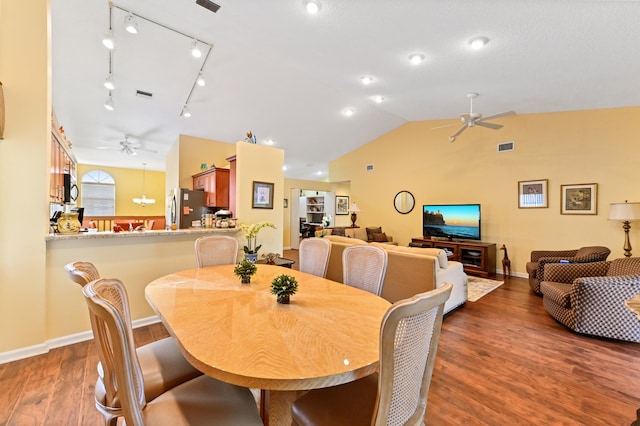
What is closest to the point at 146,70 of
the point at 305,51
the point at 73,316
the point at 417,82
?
the point at 305,51

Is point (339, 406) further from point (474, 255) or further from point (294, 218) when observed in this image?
point (294, 218)

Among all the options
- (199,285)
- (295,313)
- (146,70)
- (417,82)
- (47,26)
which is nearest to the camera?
(295,313)

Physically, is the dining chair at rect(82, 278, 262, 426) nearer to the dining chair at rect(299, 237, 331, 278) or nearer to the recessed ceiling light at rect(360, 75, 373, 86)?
the dining chair at rect(299, 237, 331, 278)

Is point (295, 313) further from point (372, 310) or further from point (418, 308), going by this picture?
point (418, 308)

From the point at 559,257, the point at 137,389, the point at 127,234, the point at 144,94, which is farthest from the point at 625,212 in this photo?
the point at 144,94

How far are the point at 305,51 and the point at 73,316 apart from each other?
Result: 399 centimetres

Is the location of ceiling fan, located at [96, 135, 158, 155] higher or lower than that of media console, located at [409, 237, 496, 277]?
higher

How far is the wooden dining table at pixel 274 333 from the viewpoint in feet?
3.07

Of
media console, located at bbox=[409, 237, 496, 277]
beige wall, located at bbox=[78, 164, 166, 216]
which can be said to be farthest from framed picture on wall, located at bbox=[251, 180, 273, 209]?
beige wall, located at bbox=[78, 164, 166, 216]

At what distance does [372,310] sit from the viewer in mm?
→ 1515

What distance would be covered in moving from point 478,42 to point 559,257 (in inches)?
145

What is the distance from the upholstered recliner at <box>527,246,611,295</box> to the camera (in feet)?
12.9

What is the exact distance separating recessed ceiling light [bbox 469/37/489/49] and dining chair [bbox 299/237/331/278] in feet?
8.97

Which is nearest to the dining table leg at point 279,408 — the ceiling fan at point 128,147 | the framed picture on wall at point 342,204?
the ceiling fan at point 128,147
